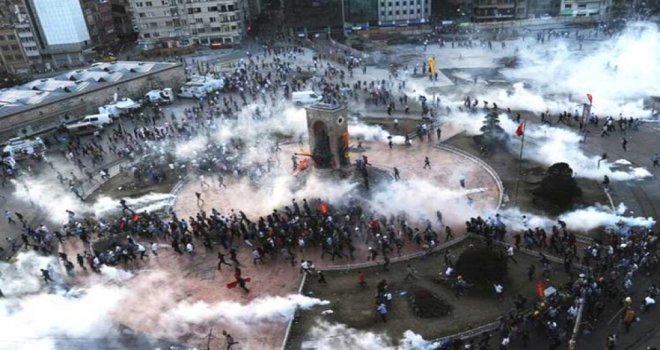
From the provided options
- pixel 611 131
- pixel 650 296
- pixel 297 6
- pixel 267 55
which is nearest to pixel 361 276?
pixel 650 296

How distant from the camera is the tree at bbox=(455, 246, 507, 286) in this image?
82.1 feet

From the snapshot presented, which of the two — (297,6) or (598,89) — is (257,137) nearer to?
(598,89)

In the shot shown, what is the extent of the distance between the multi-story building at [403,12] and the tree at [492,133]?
52959 mm

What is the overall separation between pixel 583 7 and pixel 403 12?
29.1 m

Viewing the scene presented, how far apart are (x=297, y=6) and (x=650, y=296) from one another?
76.2 m

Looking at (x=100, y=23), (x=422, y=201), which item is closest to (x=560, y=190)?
(x=422, y=201)

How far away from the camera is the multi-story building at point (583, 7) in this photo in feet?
284

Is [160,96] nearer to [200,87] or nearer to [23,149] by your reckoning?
[200,87]

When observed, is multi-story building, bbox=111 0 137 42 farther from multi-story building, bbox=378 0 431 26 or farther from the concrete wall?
multi-story building, bbox=378 0 431 26

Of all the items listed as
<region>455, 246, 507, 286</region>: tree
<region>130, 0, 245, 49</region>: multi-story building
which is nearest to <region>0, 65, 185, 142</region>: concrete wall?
<region>130, 0, 245, 49</region>: multi-story building

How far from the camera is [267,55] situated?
3113 inches

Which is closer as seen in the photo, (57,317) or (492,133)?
(57,317)

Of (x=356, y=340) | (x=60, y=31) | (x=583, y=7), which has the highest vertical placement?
(x=60, y=31)

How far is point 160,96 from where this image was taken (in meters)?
58.9
